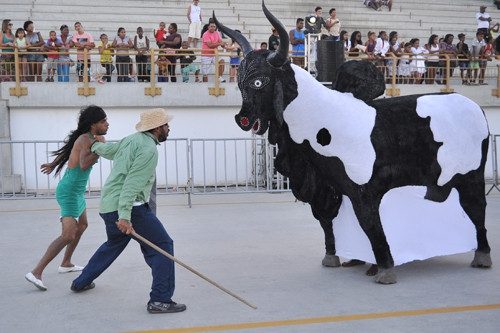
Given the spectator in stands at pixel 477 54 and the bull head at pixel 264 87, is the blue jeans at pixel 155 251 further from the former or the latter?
the spectator in stands at pixel 477 54

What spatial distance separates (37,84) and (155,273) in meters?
10.3

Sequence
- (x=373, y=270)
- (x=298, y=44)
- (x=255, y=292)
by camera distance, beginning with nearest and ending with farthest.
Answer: (x=255, y=292), (x=373, y=270), (x=298, y=44)

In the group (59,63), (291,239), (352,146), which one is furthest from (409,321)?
(59,63)

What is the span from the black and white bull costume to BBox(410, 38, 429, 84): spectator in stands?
35.3 ft

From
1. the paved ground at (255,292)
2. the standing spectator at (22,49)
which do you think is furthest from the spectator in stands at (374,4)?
the paved ground at (255,292)

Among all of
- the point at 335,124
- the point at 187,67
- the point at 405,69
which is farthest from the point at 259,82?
the point at 405,69

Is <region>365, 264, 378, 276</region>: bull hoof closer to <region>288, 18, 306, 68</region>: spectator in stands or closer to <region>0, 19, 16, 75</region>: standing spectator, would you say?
<region>288, 18, 306, 68</region>: spectator in stands

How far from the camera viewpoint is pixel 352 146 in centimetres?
662

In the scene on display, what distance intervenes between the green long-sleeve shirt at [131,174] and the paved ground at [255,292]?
0.91 metres

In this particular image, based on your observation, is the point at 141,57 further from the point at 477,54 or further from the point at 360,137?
the point at 360,137

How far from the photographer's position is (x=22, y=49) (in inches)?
623

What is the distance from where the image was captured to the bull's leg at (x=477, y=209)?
719 cm

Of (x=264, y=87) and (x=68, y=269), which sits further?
(x=68, y=269)

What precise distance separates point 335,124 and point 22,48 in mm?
10577
